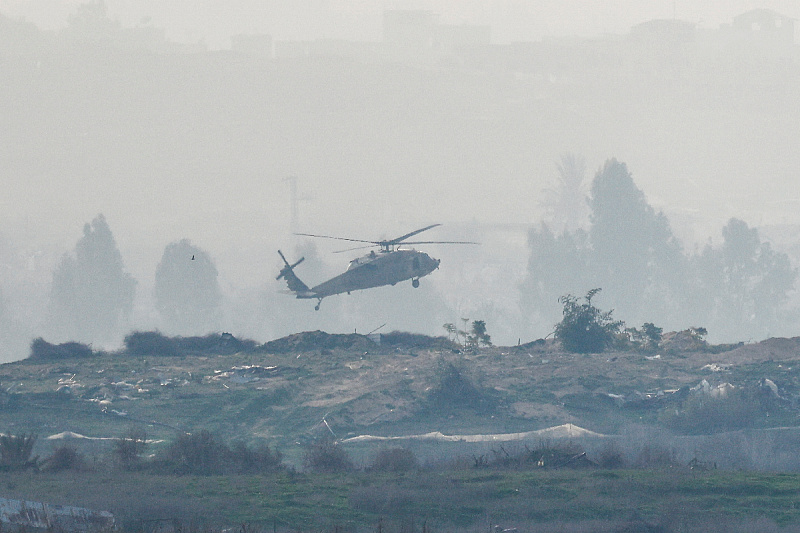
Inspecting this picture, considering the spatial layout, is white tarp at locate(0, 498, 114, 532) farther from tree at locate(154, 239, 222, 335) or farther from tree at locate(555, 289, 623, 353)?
tree at locate(154, 239, 222, 335)

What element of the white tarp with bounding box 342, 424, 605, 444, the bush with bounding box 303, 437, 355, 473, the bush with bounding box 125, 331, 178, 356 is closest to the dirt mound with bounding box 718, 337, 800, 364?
the white tarp with bounding box 342, 424, 605, 444

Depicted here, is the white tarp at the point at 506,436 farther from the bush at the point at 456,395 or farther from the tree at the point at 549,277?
the tree at the point at 549,277

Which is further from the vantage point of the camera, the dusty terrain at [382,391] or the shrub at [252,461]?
the dusty terrain at [382,391]

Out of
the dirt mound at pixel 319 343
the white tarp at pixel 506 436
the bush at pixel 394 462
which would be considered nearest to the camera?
the bush at pixel 394 462

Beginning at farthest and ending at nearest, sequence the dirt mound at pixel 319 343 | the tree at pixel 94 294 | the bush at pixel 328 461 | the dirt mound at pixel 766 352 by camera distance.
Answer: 1. the tree at pixel 94 294
2. the dirt mound at pixel 319 343
3. the dirt mound at pixel 766 352
4. the bush at pixel 328 461

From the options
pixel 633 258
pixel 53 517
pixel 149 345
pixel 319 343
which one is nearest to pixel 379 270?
pixel 319 343

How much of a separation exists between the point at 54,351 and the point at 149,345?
4.68 m

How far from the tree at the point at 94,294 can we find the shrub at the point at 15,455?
117m

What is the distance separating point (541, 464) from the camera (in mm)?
37938

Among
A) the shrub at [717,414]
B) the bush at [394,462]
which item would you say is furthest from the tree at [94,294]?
the bush at [394,462]

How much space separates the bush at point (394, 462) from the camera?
3828cm

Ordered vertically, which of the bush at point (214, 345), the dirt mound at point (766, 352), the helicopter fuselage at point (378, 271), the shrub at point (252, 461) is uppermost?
the helicopter fuselage at point (378, 271)

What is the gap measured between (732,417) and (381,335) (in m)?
23.3

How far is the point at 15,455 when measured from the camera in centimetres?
3856
